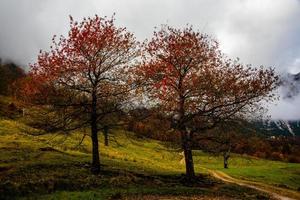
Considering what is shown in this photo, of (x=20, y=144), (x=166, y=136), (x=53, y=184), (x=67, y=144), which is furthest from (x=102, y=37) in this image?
(x=67, y=144)

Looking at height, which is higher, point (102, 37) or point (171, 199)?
point (102, 37)

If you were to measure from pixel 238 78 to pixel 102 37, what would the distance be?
13.8m

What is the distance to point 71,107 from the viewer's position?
4266cm

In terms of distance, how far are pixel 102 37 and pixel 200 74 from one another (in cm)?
1037

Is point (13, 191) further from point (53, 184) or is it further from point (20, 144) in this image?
point (20, 144)

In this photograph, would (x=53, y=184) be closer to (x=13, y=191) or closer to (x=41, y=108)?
(x=13, y=191)

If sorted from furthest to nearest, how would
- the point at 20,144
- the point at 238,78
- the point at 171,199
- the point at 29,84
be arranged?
the point at 20,144 < the point at 238,78 < the point at 29,84 < the point at 171,199

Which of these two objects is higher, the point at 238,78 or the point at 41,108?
the point at 238,78

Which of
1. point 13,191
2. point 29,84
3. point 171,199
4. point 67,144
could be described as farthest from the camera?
point 67,144

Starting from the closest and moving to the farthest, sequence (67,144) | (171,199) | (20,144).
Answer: (171,199), (20,144), (67,144)

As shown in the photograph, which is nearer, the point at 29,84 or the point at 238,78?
the point at 29,84

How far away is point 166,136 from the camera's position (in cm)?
4222

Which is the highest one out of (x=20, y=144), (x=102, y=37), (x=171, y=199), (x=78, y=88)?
(x=102, y=37)

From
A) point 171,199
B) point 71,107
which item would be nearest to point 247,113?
point 171,199
